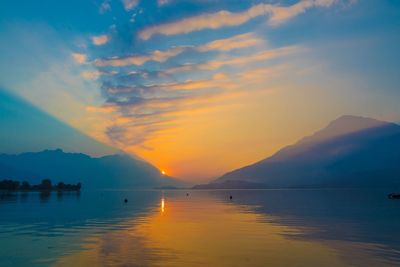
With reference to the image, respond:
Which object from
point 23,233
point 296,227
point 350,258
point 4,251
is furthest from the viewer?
point 296,227

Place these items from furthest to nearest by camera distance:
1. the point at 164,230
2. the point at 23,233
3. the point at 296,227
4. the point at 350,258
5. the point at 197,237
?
the point at 296,227, the point at 164,230, the point at 23,233, the point at 197,237, the point at 350,258

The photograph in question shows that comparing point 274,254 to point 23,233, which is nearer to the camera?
point 274,254

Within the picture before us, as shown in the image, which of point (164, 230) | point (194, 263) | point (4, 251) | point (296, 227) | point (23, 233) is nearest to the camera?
point (194, 263)

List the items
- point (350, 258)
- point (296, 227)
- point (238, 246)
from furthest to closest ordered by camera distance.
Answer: point (296, 227), point (238, 246), point (350, 258)

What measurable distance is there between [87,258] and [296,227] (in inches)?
1299

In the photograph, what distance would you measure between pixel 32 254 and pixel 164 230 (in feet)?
67.8

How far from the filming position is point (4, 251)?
3597cm

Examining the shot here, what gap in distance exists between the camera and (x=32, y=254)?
34.7 m

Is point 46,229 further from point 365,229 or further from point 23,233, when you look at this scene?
point 365,229

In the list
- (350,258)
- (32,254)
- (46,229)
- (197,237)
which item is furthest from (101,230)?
(350,258)

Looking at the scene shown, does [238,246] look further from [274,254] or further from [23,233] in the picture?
[23,233]

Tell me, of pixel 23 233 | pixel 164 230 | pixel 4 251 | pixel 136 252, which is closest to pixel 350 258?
pixel 136 252

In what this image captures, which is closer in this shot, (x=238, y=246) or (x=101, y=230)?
(x=238, y=246)

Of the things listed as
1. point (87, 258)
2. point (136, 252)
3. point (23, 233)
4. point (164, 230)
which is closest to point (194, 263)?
point (136, 252)
